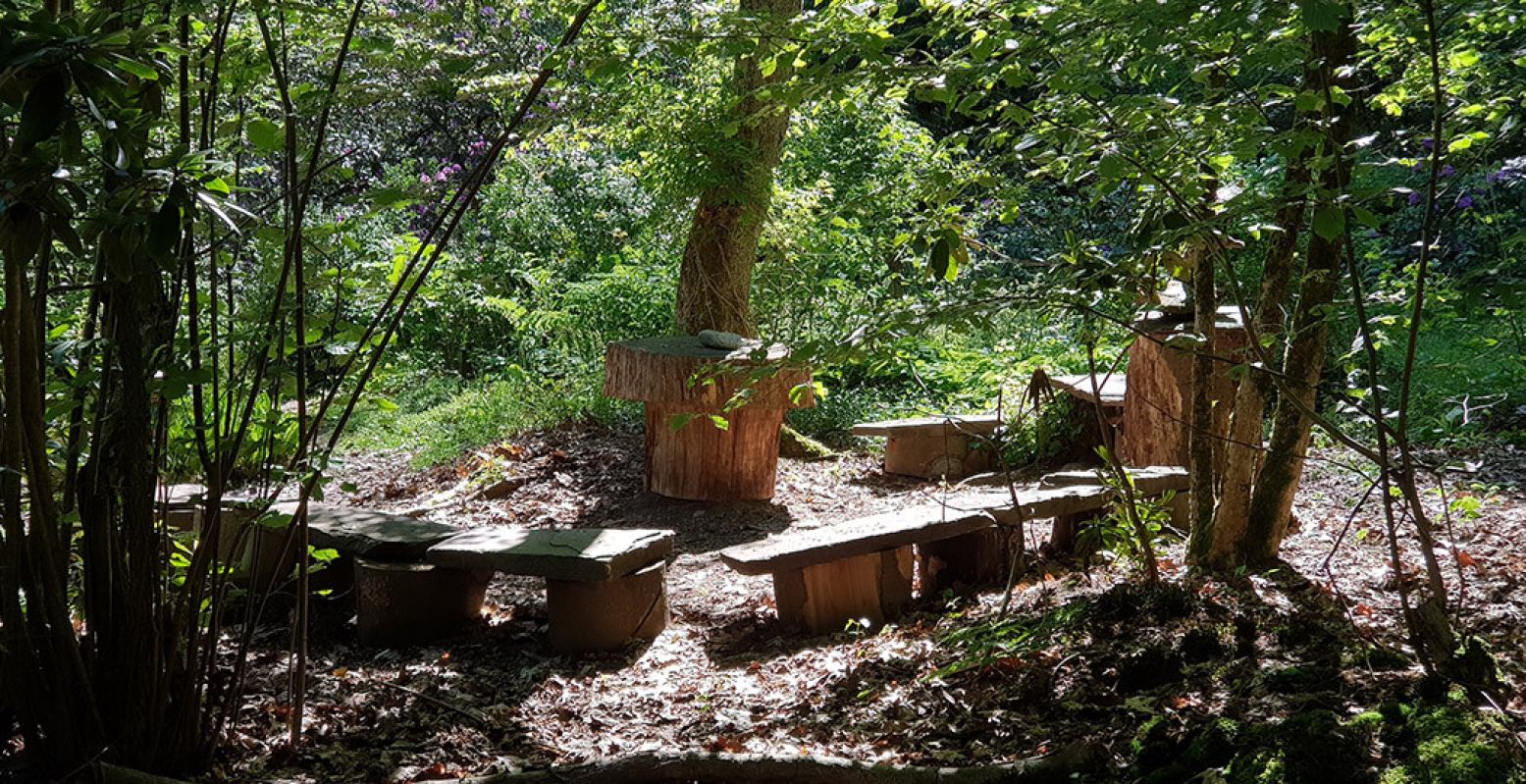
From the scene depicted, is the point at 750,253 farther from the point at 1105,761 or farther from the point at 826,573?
the point at 1105,761

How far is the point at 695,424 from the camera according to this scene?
6.54 meters

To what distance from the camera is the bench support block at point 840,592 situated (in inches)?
174

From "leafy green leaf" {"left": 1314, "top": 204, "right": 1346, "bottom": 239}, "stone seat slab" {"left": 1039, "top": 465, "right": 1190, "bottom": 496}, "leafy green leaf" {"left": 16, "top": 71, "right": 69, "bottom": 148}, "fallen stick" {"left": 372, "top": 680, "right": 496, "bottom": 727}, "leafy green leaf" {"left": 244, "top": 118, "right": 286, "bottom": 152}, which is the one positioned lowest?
"fallen stick" {"left": 372, "top": 680, "right": 496, "bottom": 727}

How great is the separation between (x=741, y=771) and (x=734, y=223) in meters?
4.98

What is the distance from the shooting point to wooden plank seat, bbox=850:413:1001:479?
7.11 metres

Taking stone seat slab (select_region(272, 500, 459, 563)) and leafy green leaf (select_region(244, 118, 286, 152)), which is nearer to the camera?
leafy green leaf (select_region(244, 118, 286, 152))

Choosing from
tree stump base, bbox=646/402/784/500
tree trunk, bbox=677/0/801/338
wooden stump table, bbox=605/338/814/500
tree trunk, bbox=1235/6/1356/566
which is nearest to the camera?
tree trunk, bbox=1235/6/1356/566

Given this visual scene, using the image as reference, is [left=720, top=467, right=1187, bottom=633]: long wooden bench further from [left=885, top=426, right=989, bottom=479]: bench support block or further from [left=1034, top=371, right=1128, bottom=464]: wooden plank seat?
[left=885, top=426, right=989, bottom=479]: bench support block

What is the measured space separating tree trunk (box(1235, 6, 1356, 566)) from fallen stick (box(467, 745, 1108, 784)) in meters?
1.26

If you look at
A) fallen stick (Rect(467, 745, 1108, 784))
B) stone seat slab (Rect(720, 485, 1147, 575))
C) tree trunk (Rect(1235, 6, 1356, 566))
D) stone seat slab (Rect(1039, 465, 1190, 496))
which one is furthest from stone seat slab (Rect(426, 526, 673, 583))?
tree trunk (Rect(1235, 6, 1356, 566))

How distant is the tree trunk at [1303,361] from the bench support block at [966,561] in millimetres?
1011

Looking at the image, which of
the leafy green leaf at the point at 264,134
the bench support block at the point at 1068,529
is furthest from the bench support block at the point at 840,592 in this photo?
the leafy green leaf at the point at 264,134

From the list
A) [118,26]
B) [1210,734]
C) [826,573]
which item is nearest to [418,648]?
[826,573]

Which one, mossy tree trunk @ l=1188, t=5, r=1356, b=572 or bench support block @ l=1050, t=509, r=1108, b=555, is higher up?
mossy tree trunk @ l=1188, t=5, r=1356, b=572
